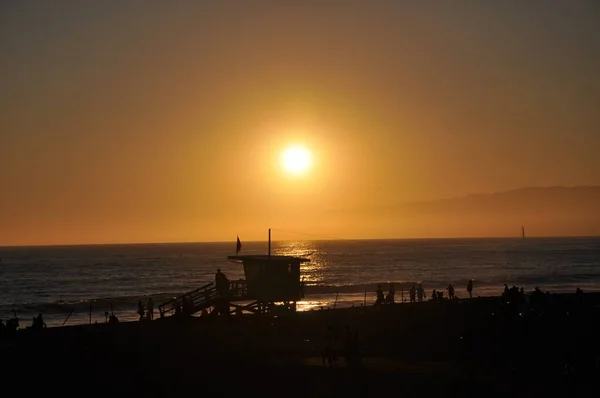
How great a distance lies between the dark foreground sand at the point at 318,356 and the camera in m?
25.0

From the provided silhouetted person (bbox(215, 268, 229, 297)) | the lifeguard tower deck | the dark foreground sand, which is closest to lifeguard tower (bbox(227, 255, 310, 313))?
the lifeguard tower deck

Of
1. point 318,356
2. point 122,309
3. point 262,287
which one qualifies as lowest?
point 318,356

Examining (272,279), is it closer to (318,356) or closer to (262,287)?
(262,287)

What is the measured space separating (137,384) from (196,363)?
3.62 meters

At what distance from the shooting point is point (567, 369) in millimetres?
25359

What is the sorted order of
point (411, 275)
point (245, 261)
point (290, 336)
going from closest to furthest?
point (290, 336) < point (245, 261) < point (411, 275)

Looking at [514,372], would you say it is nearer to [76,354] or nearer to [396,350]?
[396,350]

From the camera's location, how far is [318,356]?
30.2 m

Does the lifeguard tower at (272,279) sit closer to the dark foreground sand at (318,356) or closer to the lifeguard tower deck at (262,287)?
the lifeguard tower deck at (262,287)

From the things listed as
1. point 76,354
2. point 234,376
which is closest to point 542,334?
point 234,376

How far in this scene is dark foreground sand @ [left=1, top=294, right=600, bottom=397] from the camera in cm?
2497

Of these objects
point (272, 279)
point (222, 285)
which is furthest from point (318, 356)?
point (222, 285)

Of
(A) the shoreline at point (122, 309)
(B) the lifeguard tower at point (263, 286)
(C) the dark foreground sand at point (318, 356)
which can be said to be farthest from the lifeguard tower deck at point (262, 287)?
(A) the shoreline at point (122, 309)

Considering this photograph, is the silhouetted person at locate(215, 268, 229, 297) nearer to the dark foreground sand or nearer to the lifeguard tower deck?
the lifeguard tower deck
